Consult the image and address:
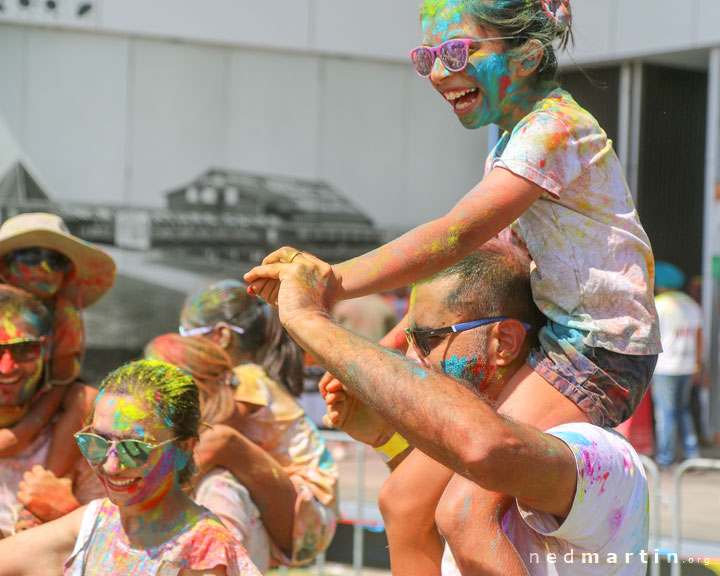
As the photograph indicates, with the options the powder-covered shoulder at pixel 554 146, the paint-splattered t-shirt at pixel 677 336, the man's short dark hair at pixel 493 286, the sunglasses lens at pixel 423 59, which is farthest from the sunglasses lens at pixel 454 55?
the paint-splattered t-shirt at pixel 677 336

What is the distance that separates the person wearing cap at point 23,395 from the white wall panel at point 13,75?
8.14m

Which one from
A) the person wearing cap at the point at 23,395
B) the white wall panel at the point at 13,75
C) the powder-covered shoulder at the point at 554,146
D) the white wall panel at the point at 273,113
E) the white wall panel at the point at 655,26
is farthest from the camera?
the white wall panel at the point at 273,113

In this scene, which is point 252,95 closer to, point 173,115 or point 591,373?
point 173,115

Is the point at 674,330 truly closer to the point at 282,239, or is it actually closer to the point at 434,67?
the point at 282,239

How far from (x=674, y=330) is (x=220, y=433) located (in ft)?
22.7

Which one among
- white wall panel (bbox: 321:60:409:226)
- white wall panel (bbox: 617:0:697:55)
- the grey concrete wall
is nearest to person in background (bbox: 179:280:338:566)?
the grey concrete wall

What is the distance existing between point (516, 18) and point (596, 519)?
121cm

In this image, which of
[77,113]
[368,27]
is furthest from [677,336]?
[77,113]

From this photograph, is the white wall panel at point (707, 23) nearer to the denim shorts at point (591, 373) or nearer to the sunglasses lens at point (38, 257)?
the sunglasses lens at point (38, 257)

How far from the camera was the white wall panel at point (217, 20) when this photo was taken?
1105cm

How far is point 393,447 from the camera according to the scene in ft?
9.39

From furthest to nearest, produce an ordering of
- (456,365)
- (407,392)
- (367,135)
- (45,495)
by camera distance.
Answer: (367,135)
(45,495)
(456,365)
(407,392)

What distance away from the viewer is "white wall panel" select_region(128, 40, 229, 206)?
11.3 metres

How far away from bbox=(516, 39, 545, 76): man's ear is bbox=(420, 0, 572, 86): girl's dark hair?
11mm
